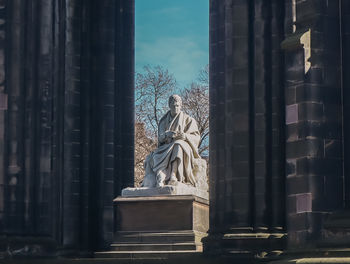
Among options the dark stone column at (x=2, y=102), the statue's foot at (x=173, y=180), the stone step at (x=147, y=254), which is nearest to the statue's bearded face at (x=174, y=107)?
the statue's foot at (x=173, y=180)

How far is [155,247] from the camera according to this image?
33094 mm

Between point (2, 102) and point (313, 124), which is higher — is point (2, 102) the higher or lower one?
the higher one

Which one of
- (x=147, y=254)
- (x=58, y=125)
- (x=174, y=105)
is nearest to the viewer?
(x=147, y=254)

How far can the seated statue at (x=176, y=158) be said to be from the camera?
3403 centimetres

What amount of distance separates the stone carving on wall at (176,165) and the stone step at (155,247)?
132 centimetres

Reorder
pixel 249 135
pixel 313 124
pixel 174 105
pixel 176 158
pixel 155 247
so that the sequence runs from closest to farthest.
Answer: pixel 313 124 → pixel 249 135 → pixel 155 247 → pixel 176 158 → pixel 174 105

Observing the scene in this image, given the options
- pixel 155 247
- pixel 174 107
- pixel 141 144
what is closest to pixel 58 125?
pixel 174 107

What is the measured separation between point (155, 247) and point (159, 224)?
69 centimetres

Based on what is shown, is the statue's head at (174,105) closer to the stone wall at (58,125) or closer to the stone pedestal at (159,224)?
the stone wall at (58,125)

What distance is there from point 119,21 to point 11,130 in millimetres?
4364

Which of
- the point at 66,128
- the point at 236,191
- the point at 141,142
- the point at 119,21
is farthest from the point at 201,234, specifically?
the point at 141,142

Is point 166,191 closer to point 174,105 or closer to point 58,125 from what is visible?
point 174,105

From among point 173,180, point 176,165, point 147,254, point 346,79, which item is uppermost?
point 346,79

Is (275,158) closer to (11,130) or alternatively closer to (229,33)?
(229,33)
